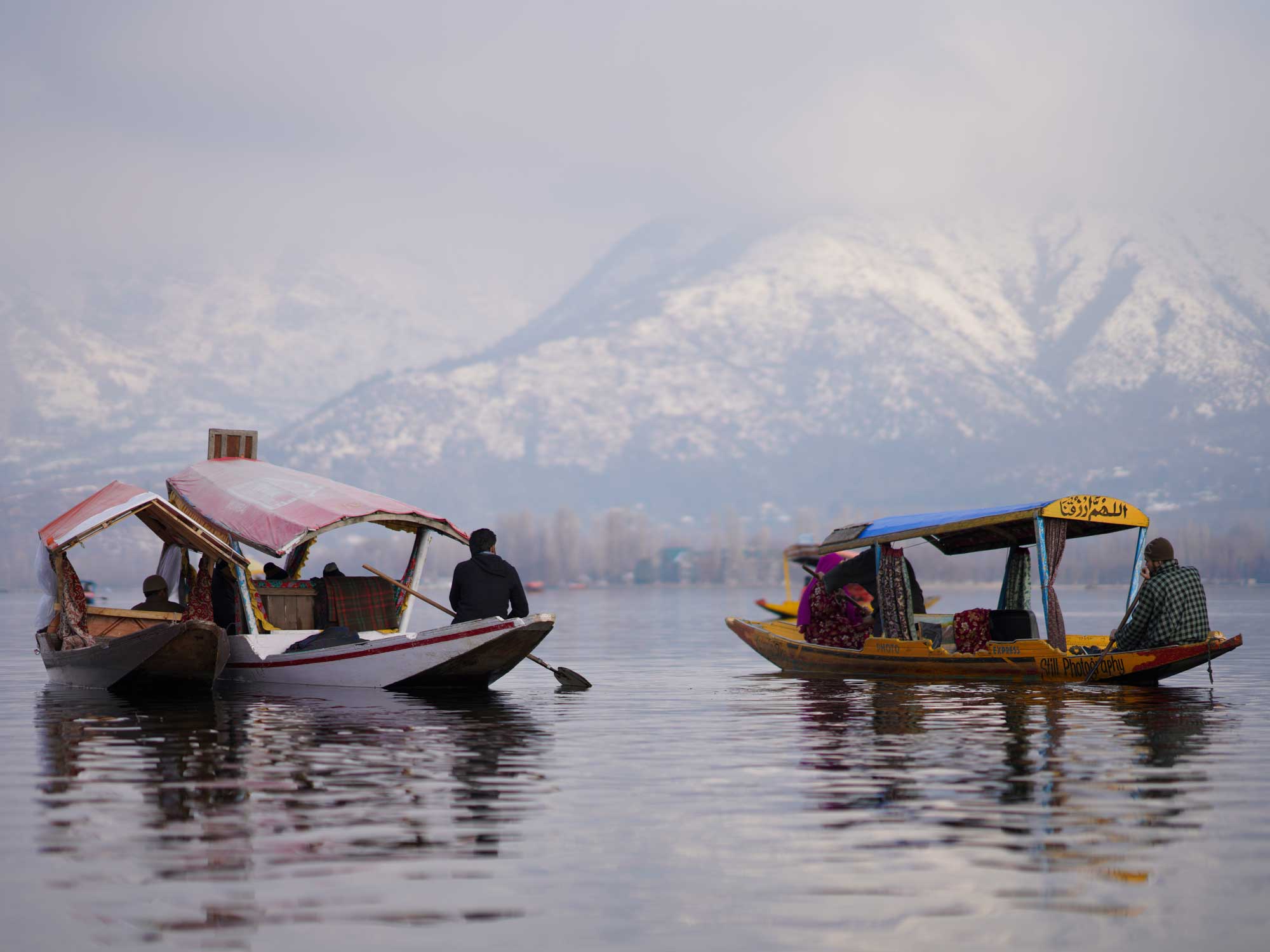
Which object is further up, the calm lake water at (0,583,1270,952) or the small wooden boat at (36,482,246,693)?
the small wooden boat at (36,482,246,693)

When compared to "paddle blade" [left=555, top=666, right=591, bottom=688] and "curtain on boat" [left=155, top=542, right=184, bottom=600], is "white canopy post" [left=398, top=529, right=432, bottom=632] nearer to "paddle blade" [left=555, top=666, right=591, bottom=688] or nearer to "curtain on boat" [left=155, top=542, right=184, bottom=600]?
"paddle blade" [left=555, top=666, right=591, bottom=688]

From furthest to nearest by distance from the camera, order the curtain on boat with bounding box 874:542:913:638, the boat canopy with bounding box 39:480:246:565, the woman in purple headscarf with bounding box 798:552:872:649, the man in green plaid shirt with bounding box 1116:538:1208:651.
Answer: the woman in purple headscarf with bounding box 798:552:872:649, the curtain on boat with bounding box 874:542:913:638, the boat canopy with bounding box 39:480:246:565, the man in green plaid shirt with bounding box 1116:538:1208:651

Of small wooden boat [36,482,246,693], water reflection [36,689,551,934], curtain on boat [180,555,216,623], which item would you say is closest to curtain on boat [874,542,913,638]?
water reflection [36,689,551,934]

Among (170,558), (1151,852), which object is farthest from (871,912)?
(170,558)

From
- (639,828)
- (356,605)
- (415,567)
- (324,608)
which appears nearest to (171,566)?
(324,608)

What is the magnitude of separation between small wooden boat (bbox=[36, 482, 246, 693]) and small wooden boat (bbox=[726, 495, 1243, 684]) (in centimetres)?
1208

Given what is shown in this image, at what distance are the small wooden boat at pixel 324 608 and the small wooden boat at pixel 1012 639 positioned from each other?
764 centimetres

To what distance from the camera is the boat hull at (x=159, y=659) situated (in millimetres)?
30000

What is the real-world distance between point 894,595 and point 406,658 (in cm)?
986

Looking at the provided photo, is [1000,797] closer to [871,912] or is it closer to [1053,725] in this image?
[871,912]

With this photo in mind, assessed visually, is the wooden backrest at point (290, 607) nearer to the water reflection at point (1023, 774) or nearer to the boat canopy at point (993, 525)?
the boat canopy at point (993, 525)

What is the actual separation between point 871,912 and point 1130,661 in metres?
20.8

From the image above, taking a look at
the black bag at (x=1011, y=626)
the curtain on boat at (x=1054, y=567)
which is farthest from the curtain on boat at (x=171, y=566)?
the curtain on boat at (x=1054, y=567)

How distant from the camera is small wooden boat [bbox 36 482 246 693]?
30.3 metres
